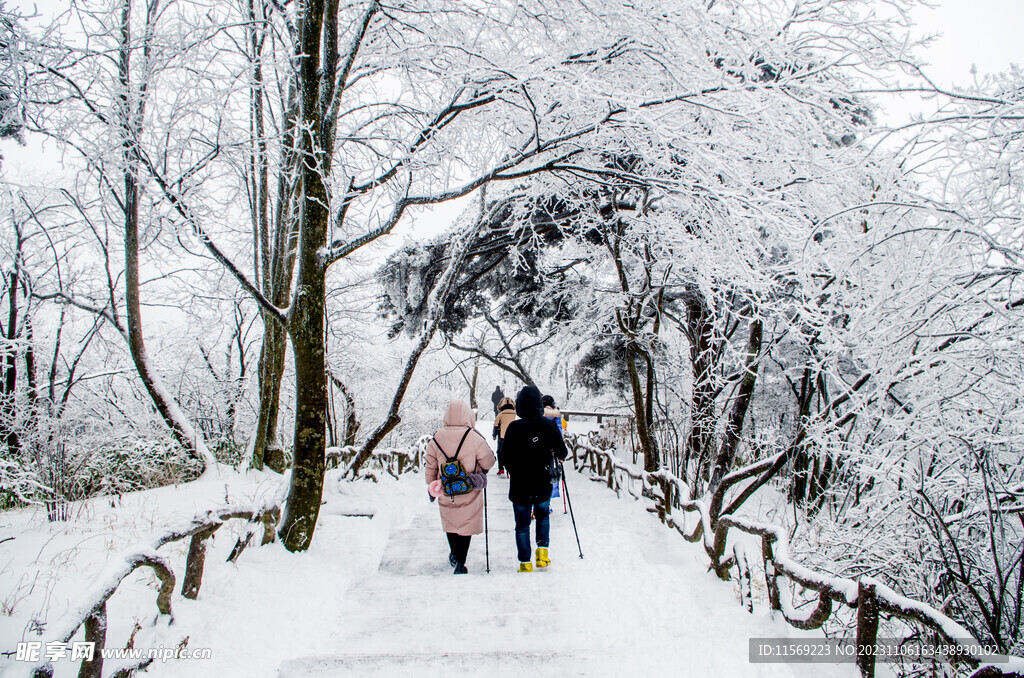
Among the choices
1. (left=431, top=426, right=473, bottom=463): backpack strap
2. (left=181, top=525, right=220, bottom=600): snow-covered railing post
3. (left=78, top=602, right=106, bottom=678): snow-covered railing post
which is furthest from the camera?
(left=431, top=426, right=473, bottom=463): backpack strap

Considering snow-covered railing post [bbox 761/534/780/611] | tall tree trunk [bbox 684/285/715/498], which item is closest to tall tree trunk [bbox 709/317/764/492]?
tall tree trunk [bbox 684/285/715/498]

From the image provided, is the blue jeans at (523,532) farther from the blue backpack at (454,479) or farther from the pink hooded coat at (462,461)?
the blue backpack at (454,479)

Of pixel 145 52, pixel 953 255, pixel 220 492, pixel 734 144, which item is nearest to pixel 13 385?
pixel 220 492

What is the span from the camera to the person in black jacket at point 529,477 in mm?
4750

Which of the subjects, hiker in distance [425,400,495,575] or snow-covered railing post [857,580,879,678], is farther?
hiker in distance [425,400,495,575]

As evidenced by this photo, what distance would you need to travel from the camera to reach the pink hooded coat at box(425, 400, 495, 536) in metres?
4.61

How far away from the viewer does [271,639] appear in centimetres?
316

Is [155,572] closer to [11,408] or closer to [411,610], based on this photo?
[411,610]

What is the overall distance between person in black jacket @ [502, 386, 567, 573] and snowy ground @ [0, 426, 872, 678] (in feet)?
0.99

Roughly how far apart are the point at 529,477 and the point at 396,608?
1703 millimetres

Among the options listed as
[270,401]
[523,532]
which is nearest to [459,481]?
[523,532]

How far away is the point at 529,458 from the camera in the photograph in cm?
487

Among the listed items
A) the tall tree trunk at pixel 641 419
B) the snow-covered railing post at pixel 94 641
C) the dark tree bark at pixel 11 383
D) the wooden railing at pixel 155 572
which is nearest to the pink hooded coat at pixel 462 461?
the wooden railing at pixel 155 572

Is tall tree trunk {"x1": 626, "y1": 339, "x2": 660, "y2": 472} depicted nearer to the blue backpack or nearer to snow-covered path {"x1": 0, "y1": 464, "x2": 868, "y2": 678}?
snow-covered path {"x1": 0, "y1": 464, "x2": 868, "y2": 678}
